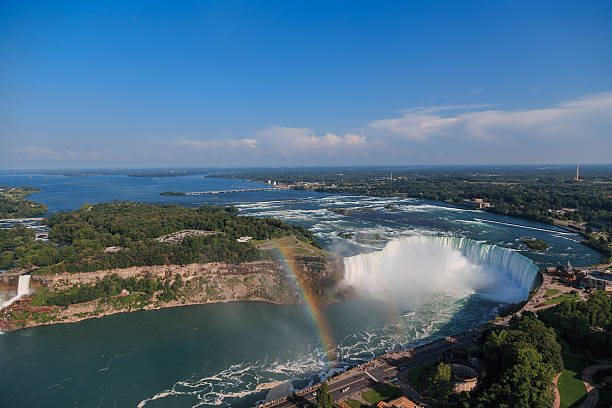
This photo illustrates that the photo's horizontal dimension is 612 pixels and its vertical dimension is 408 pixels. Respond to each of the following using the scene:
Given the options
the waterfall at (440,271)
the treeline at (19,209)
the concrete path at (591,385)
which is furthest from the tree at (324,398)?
the treeline at (19,209)

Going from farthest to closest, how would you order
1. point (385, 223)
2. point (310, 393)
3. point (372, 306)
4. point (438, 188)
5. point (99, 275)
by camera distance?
point (438, 188) < point (385, 223) < point (99, 275) < point (372, 306) < point (310, 393)

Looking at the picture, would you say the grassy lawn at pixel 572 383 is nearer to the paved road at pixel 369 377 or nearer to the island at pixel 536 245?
the paved road at pixel 369 377

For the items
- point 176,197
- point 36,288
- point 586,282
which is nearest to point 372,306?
point 586,282

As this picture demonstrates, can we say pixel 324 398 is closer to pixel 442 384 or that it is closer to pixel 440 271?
pixel 442 384

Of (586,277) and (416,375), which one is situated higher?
(586,277)

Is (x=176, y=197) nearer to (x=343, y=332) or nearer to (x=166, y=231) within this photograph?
(x=166, y=231)

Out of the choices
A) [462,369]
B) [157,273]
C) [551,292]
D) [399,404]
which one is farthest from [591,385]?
[157,273]
